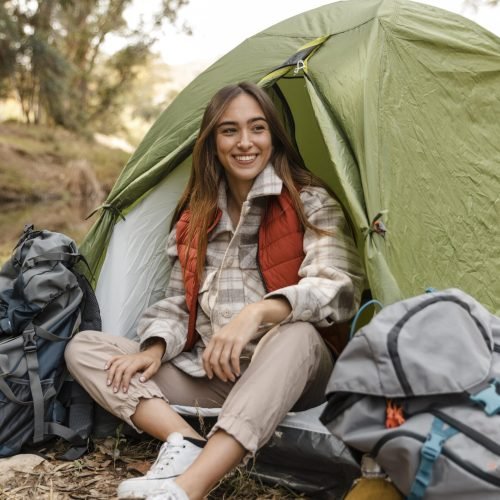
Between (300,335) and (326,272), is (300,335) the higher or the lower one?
the lower one

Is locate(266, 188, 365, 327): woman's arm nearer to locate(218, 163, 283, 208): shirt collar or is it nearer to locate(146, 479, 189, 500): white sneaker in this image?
locate(218, 163, 283, 208): shirt collar

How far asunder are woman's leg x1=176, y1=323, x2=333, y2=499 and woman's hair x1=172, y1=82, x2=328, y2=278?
1.72 ft

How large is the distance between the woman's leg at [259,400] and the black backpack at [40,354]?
0.84 metres

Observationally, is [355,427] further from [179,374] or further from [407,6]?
[407,6]

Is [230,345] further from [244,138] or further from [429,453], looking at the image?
[244,138]

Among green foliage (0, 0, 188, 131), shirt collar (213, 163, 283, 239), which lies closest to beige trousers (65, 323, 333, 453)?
shirt collar (213, 163, 283, 239)

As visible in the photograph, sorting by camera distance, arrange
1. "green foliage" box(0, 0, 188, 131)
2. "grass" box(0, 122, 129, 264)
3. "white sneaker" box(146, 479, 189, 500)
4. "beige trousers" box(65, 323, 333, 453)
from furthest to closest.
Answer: "green foliage" box(0, 0, 188, 131)
"grass" box(0, 122, 129, 264)
"beige trousers" box(65, 323, 333, 453)
"white sneaker" box(146, 479, 189, 500)

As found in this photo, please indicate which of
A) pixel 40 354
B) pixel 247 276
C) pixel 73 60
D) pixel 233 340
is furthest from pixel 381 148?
pixel 73 60

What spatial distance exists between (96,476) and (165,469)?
0.54 m

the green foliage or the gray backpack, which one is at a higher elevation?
A: the green foliage

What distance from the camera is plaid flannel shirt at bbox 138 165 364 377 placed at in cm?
218

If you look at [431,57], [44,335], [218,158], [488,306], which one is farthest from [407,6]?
[44,335]

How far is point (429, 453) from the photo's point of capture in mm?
1476

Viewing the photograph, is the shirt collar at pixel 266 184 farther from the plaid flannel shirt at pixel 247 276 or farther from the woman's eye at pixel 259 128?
the woman's eye at pixel 259 128
